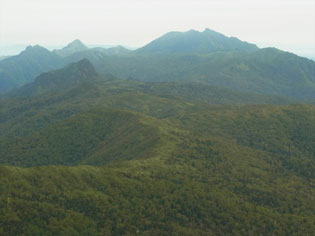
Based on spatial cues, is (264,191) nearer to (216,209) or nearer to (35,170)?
(216,209)

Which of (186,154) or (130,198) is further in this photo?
(186,154)

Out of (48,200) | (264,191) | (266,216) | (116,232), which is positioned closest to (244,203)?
(266,216)

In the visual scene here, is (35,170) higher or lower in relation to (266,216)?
higher

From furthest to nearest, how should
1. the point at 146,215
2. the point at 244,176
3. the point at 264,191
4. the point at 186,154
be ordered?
1. the point at 186,154
2. the point at 244,176
3. the point at 264,191
4. the point at 146,215

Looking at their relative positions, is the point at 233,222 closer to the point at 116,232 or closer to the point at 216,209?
the point at 216,209

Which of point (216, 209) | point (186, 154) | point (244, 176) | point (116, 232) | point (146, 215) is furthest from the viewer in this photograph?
point (186, 154)

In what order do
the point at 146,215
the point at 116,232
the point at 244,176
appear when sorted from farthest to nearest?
the point at 244,176 → the point at 146,215 → the point at 116,232

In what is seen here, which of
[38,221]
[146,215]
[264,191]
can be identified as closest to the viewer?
[38,221]

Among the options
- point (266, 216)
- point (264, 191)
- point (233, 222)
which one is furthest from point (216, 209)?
point (264, 191)

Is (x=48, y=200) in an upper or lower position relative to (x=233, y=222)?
upper
